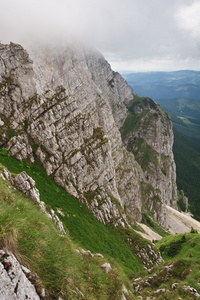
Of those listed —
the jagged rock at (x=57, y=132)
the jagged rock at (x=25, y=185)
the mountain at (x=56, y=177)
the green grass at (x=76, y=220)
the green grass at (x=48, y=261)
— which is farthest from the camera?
the jagged rock at (x=57, y=132)

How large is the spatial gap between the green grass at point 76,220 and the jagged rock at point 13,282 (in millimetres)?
19715

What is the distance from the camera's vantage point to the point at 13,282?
16.6ft

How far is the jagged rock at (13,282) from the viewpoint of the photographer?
15.8 feet

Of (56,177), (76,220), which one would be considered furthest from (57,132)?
(76,220)

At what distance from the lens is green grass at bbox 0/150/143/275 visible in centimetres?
2597

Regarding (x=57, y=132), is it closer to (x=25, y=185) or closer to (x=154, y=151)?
(x=25, y=185)

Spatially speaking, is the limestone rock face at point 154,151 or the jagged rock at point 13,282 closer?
the jagged rock at point 13,282

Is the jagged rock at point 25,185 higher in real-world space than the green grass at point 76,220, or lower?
higher

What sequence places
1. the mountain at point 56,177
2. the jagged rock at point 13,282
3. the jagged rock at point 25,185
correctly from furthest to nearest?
the jagged rock at point 25,185 < the mountain at point 56,177 < the jagged rock at point 13,282

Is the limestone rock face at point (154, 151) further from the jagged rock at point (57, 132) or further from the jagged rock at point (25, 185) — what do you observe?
the jagged rock at point (25, 185)

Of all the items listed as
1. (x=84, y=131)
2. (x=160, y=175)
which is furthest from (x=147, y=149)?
(x=84, y=131)

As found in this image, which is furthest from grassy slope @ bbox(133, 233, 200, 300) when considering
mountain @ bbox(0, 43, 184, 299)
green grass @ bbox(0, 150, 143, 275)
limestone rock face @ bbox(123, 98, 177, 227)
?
limestone rock face @ bbox(123, 98, 177, 227)

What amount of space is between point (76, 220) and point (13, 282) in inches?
975

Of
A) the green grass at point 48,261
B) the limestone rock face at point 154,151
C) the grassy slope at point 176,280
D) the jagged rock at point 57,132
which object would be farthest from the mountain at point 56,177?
the limestone rock face at point 154,151
